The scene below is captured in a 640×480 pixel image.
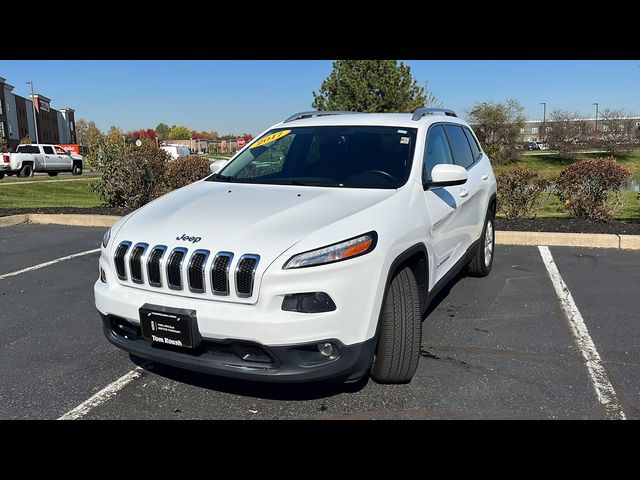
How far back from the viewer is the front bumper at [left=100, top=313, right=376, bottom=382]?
8.96 ft

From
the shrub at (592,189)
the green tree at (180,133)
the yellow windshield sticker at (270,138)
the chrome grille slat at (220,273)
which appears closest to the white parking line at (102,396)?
the chrome grille slat at (220,273)

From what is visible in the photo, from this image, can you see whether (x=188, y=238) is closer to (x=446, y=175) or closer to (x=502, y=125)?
(x=446, y=175)

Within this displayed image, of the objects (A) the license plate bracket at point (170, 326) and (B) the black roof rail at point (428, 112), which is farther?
(B) the black roof rail at point (428, 112)

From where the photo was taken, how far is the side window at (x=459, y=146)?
494 centimetres

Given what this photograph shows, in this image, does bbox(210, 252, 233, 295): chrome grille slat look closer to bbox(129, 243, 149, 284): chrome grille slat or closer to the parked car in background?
bbox(129, 243, 149, 284): chrome grille slat

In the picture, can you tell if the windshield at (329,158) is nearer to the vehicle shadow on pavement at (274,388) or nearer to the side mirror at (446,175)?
the side mirror at (446,175)

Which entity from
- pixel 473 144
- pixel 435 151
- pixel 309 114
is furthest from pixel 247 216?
pixel 473 144

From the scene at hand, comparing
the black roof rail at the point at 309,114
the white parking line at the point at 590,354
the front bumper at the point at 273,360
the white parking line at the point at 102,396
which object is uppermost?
the black roof rail at the point at 309,114

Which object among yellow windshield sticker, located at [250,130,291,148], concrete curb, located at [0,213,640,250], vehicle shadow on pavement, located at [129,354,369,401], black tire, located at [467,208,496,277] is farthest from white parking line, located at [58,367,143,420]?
concrete curb, located at [0,213,640,250]

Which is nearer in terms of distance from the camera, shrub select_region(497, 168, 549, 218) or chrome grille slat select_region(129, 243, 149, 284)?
chrome grille slat select_region(129, 243, 149, 284)

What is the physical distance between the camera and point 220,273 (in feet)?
8.96

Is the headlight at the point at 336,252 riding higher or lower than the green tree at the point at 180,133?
lower

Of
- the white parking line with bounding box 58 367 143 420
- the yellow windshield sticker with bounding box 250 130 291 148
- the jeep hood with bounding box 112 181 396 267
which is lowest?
the white parking line with bounding box 58 367 143 420
